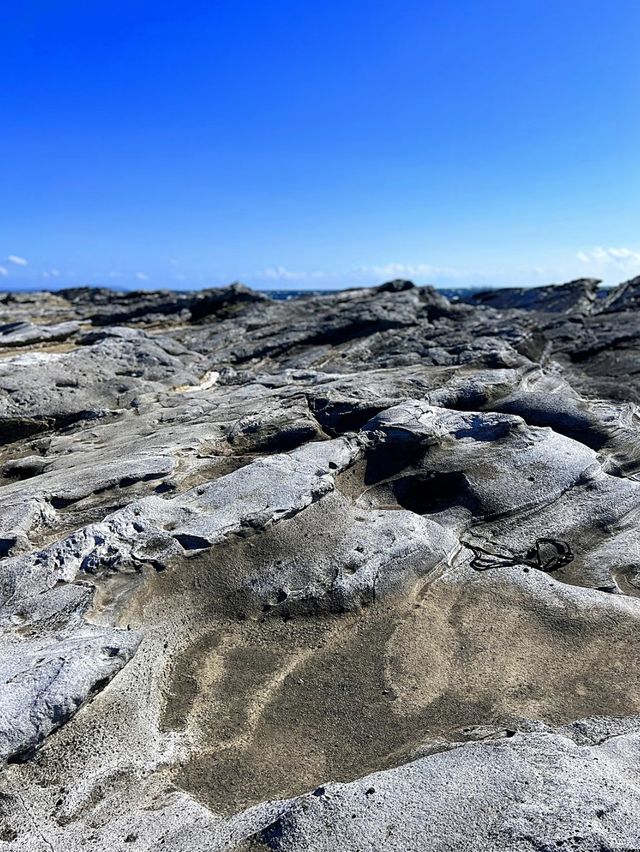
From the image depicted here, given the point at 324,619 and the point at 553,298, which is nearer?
the point at 324,619

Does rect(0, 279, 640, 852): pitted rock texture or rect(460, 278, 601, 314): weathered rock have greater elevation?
rect(460, 278, 601, 314): weathered rock

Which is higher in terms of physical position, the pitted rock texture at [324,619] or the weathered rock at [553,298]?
the weathered rock at [553,298]

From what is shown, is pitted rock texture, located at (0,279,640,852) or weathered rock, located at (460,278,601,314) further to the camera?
weathered rock, located at (460,278,601,314)

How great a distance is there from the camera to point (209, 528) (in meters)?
12.8

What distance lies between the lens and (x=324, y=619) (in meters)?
11.6

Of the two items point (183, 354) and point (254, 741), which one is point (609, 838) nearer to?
point (254, 741)

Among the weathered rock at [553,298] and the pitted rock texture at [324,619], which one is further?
the weathered rock at [553,298]

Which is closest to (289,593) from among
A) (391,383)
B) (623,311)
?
(391,383)

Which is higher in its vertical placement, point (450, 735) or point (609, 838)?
point (609, 838)

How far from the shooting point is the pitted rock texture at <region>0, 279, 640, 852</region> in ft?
24.6

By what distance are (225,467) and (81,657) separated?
23.6 feet

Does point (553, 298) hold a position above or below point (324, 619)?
above

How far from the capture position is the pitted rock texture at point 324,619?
7512mm

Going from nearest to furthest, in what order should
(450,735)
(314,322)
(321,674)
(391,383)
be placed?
(450,735)
(321,674)
(391,383)
(314,322)
